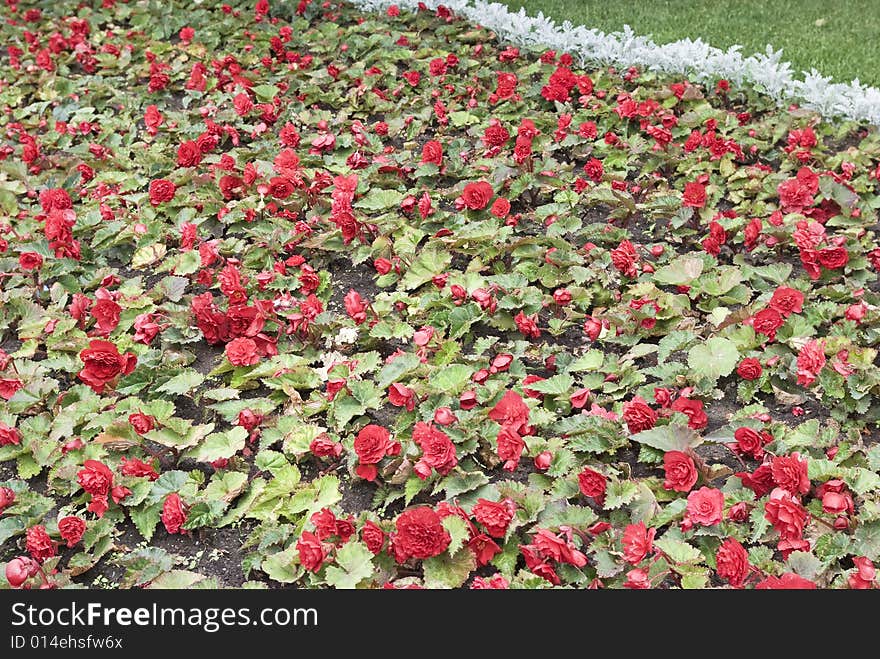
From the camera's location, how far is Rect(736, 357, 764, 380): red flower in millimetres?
3174

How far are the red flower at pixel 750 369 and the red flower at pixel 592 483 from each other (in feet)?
2.63

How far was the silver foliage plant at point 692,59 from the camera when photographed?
5.20m

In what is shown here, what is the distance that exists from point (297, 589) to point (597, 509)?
0.93 metres

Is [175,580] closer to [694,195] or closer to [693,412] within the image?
[693,412]

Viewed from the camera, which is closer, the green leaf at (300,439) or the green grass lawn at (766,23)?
the green leaf at (300,439)

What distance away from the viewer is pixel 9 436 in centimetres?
314

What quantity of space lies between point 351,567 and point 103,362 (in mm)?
1209

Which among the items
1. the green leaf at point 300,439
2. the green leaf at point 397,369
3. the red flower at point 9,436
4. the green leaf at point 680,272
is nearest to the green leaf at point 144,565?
the green leaf at point 300,439

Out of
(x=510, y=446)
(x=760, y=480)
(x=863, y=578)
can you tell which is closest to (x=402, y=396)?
(x=510, y=446)

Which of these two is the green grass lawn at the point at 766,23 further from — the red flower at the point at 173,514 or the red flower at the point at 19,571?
the red flower at the point at 19,571

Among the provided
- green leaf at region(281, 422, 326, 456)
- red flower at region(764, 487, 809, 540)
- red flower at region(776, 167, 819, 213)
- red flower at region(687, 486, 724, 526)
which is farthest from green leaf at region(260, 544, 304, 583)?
red flower at region(776, 167, 819, 213)

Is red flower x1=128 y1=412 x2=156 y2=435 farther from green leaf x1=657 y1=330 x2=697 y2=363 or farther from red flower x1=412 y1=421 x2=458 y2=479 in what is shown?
green leaf x1=657 y1=330 x2=697 y2=363

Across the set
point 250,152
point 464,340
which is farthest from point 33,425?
point 250,152

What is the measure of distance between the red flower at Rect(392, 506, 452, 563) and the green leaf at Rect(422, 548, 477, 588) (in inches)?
3.6
